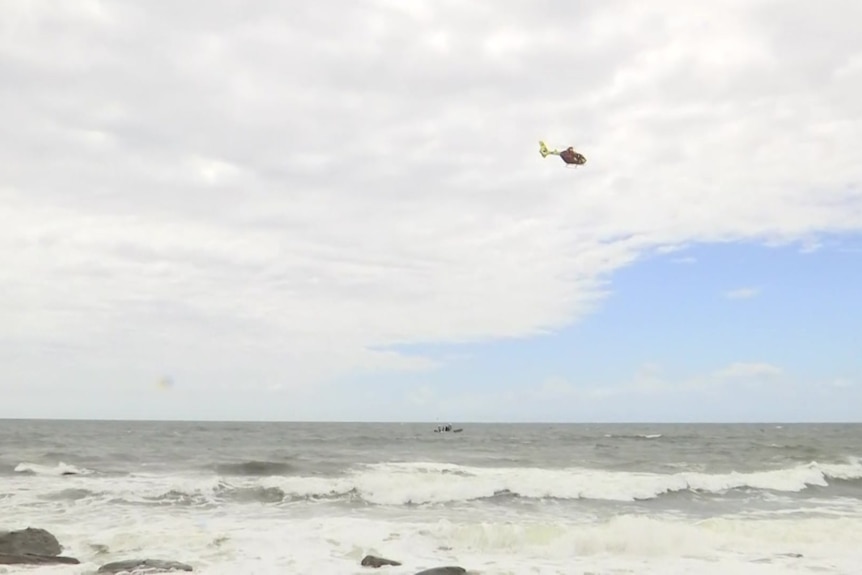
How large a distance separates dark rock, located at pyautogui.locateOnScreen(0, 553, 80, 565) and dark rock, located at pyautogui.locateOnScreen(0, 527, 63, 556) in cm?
20

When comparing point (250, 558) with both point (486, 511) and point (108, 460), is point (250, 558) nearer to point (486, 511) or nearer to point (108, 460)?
point (486, 511)

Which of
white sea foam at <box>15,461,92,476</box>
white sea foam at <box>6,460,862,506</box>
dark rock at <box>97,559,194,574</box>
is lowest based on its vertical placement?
white sea foam at <box>15,461,92,476</box>

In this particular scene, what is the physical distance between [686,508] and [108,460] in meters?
29.6

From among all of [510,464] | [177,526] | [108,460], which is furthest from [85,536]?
[510,464]

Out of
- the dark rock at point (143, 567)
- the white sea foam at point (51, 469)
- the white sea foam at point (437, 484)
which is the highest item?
the dark rock at point (143, 567)

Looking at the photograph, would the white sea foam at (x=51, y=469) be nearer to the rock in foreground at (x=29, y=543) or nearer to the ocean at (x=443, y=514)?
the ocean at (x=443, y=514)

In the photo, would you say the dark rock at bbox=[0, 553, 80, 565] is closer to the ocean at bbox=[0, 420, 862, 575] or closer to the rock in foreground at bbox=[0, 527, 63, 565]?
the rock in foreground at bbox=[0, 527, 63, 565]

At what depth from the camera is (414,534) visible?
57.1 feet

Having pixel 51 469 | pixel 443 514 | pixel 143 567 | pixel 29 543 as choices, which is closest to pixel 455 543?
pixel 443 514

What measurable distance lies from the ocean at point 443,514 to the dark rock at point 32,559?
1.35 ft

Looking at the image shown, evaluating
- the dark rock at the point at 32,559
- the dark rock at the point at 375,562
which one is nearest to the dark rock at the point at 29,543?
the dark rock at the point at 32,559

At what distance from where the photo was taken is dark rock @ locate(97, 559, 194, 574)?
12812 mm

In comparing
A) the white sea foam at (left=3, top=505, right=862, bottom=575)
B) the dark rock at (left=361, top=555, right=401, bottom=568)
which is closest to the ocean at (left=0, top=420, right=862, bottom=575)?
the white sea foam at (left=3, top=505, right=862, bottom=575)

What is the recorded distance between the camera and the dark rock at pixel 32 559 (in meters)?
13.5
